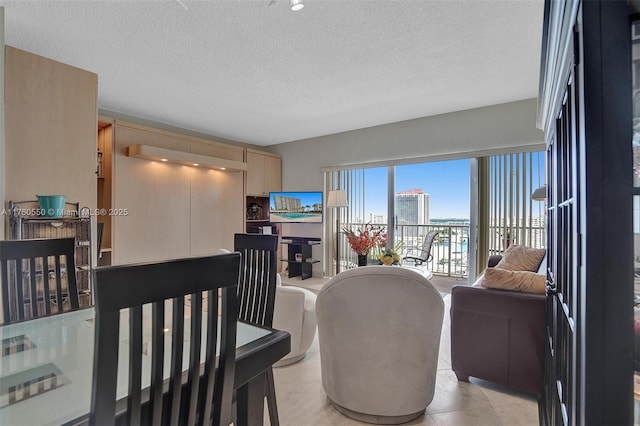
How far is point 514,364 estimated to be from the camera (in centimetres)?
205

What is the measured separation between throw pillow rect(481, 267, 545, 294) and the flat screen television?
12.8 feet

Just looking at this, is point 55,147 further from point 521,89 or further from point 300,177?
point 521,89

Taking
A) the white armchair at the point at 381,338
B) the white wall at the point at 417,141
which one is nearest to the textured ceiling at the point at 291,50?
the white wall at the point at 417,141

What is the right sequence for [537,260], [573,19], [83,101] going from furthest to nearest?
[537,260]
[83,101]
[573,19]

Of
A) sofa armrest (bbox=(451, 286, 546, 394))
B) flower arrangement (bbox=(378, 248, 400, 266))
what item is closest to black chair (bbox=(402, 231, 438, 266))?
flower arrangement (bbox=(378, 248, 400, 266))

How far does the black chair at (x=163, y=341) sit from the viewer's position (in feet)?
2.13

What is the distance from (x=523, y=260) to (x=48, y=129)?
446cm

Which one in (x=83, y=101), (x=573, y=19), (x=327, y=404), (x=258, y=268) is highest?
(x=83, y=101)

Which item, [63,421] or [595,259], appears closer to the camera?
[595,259]

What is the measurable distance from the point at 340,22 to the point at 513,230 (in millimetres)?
3556

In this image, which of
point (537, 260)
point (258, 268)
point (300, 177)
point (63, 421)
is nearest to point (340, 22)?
point (258, 268)

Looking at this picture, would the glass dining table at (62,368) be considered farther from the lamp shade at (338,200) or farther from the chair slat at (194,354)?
the lamp shade at (338,200)

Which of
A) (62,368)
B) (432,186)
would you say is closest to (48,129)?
(62,368)

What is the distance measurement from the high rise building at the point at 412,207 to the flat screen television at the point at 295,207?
1430mm
